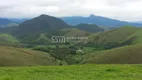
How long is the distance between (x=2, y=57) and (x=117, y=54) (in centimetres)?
6851

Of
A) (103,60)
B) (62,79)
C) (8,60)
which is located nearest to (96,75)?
(62,79)

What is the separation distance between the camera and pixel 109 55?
18012 cm

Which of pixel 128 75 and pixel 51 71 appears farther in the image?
pixel 51 71

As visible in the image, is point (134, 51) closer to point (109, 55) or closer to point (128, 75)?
point (109, 55)

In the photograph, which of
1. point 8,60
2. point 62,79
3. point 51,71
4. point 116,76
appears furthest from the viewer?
point 8,60

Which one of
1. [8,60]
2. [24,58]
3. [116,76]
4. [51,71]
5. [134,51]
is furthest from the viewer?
[134,51]

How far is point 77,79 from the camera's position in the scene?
27344mm

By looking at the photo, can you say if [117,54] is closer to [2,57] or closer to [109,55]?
[109,55]

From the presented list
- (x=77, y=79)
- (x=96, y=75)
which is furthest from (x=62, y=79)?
(x=96, y=75)

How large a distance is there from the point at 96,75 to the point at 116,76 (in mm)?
2002

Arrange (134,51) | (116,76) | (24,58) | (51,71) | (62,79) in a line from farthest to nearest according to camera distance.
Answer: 1. (134,51)
2. (24,58)
3. (51,71)
4. (116,76)
5. (62,79)

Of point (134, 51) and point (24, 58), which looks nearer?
point (24, 58)

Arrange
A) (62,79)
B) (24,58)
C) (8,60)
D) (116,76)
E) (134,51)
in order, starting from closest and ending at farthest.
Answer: (62,79)
(116,76)
(8,60)
(24,58)
(134,51)

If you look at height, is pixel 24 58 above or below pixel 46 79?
below
